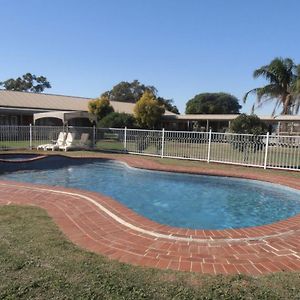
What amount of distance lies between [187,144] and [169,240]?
36.5 feet

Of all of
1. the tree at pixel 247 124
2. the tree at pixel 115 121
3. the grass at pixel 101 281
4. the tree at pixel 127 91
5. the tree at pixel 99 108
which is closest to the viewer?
the grass at pixel 101 281

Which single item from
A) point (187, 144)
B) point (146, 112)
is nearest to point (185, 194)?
point (187, 144)

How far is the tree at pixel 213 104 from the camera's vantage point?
59.3 metres

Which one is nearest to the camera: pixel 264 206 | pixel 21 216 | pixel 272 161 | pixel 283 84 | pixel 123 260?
pixel 123 260

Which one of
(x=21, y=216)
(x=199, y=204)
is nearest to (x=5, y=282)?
(x=21, y=216)

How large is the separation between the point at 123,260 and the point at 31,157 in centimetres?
1307

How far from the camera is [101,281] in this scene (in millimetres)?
3109

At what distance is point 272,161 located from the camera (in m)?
13.2

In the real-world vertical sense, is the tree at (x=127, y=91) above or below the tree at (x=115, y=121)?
above

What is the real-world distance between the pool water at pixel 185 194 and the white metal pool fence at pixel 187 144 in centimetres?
291

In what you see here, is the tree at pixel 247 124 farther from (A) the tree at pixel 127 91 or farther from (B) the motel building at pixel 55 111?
(A) the tree at pixel 127 91

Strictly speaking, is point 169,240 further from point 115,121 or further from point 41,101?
point 41,101

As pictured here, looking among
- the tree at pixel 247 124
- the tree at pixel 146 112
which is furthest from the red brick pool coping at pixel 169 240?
the tree at pixel 146 112

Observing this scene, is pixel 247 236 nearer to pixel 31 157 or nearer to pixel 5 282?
pixel 5 282
